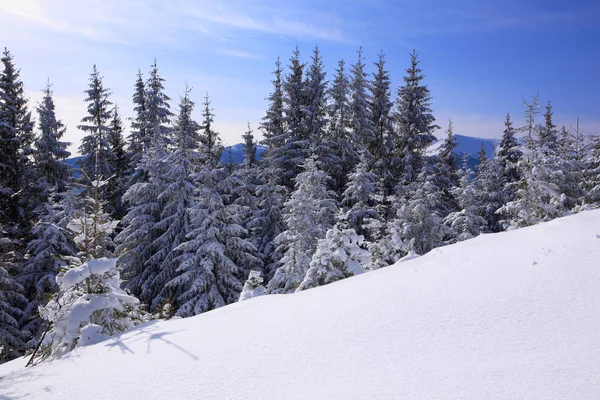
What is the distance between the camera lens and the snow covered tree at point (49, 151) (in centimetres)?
2617

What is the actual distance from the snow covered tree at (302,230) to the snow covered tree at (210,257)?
8.60 feet

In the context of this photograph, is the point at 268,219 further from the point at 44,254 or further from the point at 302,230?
the point at 44,254

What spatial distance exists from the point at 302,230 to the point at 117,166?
21631mm

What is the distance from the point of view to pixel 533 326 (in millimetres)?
3172

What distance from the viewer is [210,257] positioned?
1772 cm

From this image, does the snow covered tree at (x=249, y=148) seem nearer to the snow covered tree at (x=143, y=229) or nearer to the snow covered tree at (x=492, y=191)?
the snow covered tree at (x=143, y=229)

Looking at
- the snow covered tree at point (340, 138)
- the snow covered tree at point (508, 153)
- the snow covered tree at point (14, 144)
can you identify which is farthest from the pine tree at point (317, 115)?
the snow covered tree at point (14, 144)

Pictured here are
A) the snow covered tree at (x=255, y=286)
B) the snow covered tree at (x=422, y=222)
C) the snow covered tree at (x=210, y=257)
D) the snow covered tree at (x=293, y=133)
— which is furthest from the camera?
the snow covered tree at (x=293, y=133)

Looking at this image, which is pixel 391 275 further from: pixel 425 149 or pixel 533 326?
pixel 425 149

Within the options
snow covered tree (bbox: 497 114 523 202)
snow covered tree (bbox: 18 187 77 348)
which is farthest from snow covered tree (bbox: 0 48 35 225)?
snow covered tree (bbox: 497 114 523 202)

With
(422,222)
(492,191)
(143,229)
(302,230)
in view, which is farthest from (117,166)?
(492,191)

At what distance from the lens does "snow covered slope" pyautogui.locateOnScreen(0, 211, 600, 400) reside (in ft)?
8.45

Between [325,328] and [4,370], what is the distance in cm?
517

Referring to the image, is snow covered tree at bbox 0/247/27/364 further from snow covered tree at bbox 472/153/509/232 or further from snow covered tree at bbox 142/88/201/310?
snow covered tree at bbox 472/153/509/232
